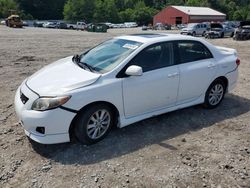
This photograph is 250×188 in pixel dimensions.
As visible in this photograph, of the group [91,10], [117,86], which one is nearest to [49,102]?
[117,86]

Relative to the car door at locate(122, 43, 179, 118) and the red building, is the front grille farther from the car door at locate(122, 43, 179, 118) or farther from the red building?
the red building

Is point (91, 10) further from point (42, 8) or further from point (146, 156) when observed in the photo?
point (146, 156)

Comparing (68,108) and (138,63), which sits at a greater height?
(138,63)

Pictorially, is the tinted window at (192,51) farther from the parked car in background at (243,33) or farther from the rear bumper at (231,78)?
the parked car in background at (243,33)

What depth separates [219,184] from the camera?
3.61 m

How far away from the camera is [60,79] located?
4359 mm

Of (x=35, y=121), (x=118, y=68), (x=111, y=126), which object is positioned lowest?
(x=111, y=126)

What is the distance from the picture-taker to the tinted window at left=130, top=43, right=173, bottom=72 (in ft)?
15.5

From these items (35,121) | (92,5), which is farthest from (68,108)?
(92,5)

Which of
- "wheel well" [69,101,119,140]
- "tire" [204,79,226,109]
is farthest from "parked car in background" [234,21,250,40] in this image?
"wheel well" [69,101,119,140]

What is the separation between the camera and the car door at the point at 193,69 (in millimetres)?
5219

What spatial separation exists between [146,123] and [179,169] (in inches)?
56.2

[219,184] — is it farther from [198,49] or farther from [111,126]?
[198,49]

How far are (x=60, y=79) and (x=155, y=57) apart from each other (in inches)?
64.4
